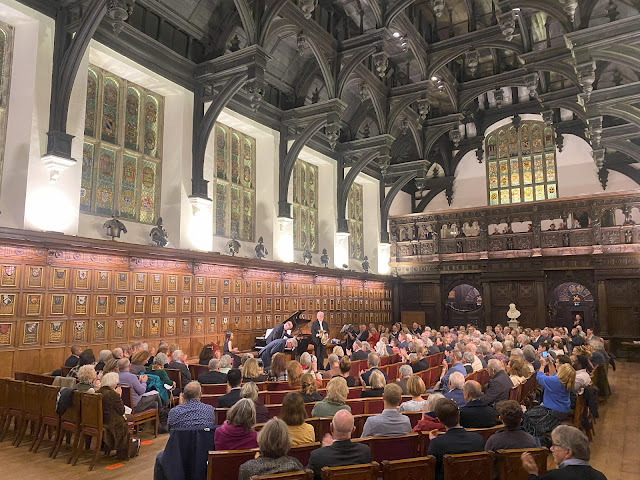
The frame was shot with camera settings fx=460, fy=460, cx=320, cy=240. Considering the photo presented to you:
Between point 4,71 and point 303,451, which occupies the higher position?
point 4,71

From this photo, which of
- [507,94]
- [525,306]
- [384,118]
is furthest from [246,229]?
[507,94]

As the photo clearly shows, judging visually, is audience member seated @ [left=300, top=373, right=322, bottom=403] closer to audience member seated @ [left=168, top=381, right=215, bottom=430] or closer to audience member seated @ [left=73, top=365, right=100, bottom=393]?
audience member seated @ [left=168, top=381, right=215, bottom=430]

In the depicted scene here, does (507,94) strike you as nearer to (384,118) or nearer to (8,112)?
(384,118)

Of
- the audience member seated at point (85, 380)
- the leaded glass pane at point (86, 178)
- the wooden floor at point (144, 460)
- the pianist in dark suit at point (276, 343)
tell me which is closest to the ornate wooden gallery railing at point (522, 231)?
the wooden floor at point (144, 460)

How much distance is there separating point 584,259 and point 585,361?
12.2 meters

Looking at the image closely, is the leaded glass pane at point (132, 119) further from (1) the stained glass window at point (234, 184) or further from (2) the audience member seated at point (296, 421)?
(2) the audience member seated at point (296, 421)

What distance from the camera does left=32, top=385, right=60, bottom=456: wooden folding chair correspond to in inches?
245

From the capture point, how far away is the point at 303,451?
3.82 meters

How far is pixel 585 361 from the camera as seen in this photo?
8.73 meters

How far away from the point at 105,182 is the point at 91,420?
7.60m

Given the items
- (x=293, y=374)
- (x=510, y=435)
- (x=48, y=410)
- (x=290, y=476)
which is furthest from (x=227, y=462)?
(x=48, y=410)

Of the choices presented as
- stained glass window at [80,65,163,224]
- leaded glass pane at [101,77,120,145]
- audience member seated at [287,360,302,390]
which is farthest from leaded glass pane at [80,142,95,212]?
audience member seated at [287,360,302,390]

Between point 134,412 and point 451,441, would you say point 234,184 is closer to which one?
point 134,412

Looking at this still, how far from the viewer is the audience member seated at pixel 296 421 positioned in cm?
403
